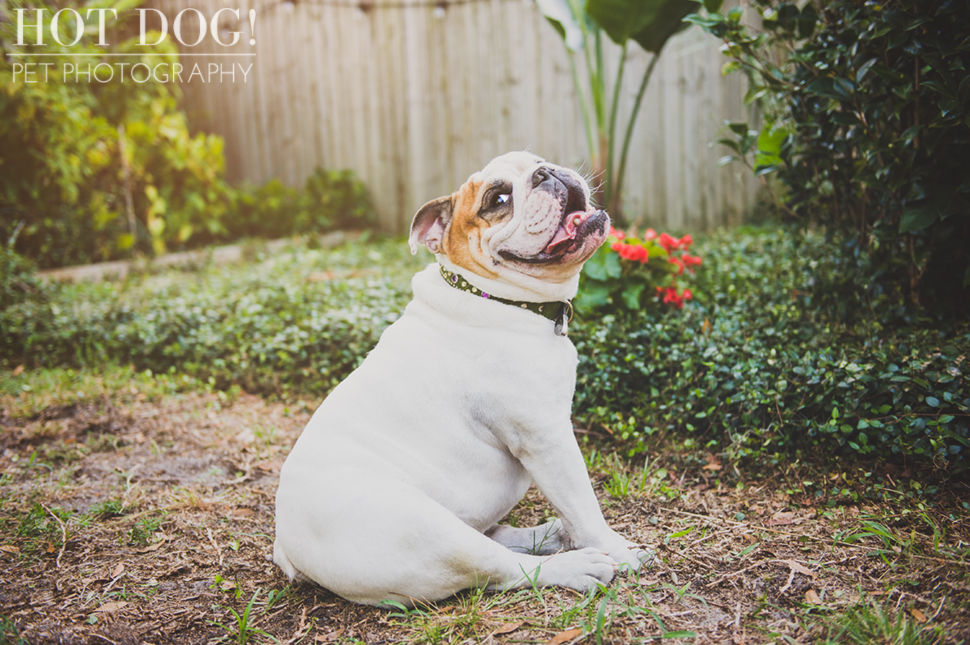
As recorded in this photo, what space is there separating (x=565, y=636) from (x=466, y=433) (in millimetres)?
711

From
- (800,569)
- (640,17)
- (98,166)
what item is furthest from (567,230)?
(98,166)

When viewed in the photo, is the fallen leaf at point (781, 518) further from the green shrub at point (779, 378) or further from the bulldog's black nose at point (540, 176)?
the bulldog's black nose at point (540, 176)

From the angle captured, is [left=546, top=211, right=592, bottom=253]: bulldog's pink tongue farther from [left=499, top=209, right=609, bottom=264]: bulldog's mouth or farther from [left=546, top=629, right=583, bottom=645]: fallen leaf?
[left=546, top=629, right=583, bottom=645]: fallen leaf

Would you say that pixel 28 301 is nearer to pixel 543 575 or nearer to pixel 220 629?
pixel 220 629

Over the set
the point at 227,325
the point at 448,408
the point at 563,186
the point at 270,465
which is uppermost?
the point at 563,186

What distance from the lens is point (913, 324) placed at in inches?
137

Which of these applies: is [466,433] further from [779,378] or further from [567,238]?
[779,378]

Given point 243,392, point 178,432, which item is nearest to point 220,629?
point 178,432

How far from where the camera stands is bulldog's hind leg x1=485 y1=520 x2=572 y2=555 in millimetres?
2496

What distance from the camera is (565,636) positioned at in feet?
6.23

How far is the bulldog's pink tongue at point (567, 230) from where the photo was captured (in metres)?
2.20

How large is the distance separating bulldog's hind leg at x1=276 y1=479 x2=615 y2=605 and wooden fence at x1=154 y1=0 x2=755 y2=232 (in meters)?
5.51

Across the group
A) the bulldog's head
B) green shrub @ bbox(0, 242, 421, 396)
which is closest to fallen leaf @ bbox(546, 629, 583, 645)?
the bulldog's head

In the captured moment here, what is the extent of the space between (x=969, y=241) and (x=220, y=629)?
398cm
